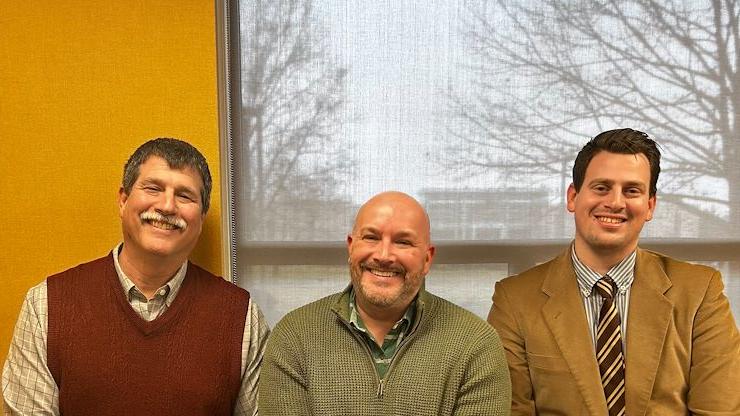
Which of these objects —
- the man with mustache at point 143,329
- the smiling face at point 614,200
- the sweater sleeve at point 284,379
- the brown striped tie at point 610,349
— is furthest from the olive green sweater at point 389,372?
the smiling face at point 614,200

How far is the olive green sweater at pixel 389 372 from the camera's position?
1.80 m

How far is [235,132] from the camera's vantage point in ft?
7.79

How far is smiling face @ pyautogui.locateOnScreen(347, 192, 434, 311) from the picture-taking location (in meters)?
1.83

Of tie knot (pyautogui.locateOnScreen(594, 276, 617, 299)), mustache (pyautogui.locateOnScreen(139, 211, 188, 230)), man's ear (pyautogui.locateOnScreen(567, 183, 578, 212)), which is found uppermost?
man's ear (pyautogui.locateOnScreen(567, 183, 578, 212))

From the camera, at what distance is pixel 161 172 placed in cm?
196

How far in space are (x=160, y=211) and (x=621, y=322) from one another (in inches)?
57.0

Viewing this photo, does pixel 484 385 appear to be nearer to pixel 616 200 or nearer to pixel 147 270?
pixel 616 200

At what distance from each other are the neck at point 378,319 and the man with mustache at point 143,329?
1.27 feet

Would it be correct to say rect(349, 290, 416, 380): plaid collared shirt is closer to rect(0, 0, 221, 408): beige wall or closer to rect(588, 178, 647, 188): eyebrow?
rect(588, 178, 647, 188): eyebrow

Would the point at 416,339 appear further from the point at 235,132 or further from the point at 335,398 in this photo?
the point at 235,132

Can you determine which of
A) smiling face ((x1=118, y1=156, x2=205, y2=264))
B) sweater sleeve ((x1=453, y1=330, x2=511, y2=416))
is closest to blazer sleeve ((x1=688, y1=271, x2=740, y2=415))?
sweater sleeve ((x1=453, y1=330, x2=511, y2=416))

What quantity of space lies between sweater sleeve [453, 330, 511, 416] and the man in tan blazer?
0.24 metres

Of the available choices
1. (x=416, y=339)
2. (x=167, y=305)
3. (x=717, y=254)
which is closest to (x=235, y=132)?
(x=167, y=305)

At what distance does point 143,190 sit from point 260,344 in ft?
1.95
